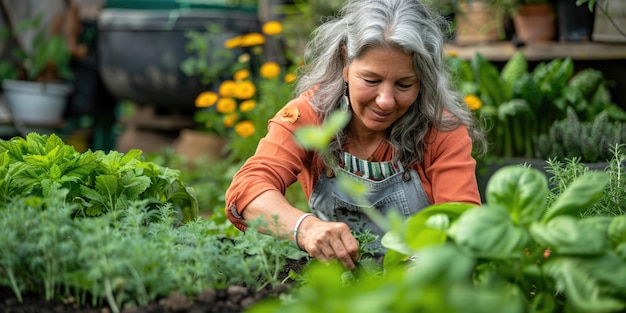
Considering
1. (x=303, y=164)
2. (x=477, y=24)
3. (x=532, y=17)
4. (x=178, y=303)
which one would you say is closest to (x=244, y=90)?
(x=477, y=24)

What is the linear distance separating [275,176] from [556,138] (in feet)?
5.21

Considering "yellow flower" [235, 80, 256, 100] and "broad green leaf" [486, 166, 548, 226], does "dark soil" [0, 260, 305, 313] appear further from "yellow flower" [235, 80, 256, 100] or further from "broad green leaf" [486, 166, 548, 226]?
"yellow flower" [235, 80, 256, 100]

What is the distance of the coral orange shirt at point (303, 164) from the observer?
212cm

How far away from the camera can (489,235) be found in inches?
46.1

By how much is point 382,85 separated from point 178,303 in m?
0.96

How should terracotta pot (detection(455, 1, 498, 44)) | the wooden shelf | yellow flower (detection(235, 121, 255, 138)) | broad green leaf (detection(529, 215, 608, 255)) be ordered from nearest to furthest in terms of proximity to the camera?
broad green leaf (detection(529, 215, 608, 255))
yellow flower (detection(235, 121, 255, 138))
the wooden shelf
terracotta pot (detection(455, 1, 498, 44))

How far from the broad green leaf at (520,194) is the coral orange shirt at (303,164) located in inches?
33.3

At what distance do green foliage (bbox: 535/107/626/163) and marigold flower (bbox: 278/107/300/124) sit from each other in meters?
1.32

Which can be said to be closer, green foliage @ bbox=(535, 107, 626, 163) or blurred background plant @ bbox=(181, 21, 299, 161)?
green foliage @ bbox=(535, 107, 626, 163)

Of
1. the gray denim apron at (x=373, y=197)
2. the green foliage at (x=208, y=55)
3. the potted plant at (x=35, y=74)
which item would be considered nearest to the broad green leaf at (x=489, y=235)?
the gray denim apron at (x=373, y=197)

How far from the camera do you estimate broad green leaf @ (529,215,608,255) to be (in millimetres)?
1157

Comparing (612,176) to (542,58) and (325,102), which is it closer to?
(325,102)

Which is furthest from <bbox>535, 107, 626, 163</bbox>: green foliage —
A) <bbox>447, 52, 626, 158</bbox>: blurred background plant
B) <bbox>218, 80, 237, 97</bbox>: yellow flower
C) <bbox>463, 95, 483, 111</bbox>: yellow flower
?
<bbox>218, 80, 237, 97</bbox>: yellow flower

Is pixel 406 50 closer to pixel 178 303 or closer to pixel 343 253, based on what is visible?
pixel 343 253
